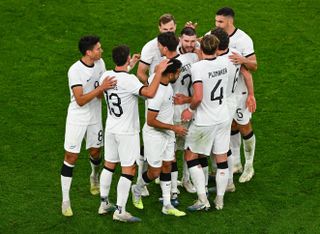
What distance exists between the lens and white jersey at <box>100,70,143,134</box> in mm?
8453

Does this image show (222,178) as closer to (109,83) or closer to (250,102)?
(250,102)

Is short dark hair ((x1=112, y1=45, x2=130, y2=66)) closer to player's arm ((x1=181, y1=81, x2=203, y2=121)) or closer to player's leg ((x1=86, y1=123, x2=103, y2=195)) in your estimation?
player's arm ((x1=181, y1=81, x2=203, y2=121))

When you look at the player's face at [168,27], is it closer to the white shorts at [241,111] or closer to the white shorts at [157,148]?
the white shorts at [241,111]

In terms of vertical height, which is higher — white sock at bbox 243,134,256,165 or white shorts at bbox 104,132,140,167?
white shorts at bbox 104,132,140,167

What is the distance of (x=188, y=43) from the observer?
906 centimetres

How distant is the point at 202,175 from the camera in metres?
9.08

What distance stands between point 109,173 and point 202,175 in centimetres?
116

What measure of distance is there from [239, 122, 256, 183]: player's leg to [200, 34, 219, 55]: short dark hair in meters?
1.71

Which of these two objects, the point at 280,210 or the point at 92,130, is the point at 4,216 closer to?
the point at 92,130

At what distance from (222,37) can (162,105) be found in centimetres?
115

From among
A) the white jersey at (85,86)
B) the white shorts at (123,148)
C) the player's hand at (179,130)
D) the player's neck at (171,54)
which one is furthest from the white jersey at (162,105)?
the white jersey at (85,86)

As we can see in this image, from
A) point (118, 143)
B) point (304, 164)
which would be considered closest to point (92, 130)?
point (118, 143)

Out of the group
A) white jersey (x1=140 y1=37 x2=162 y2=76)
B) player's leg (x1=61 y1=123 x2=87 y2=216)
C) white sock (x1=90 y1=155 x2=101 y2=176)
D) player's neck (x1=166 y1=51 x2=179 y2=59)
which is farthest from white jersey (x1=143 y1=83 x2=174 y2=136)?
white sock (x1=90 y1=155 x2=101 y2=176)

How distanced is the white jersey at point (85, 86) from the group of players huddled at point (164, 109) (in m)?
0.01
